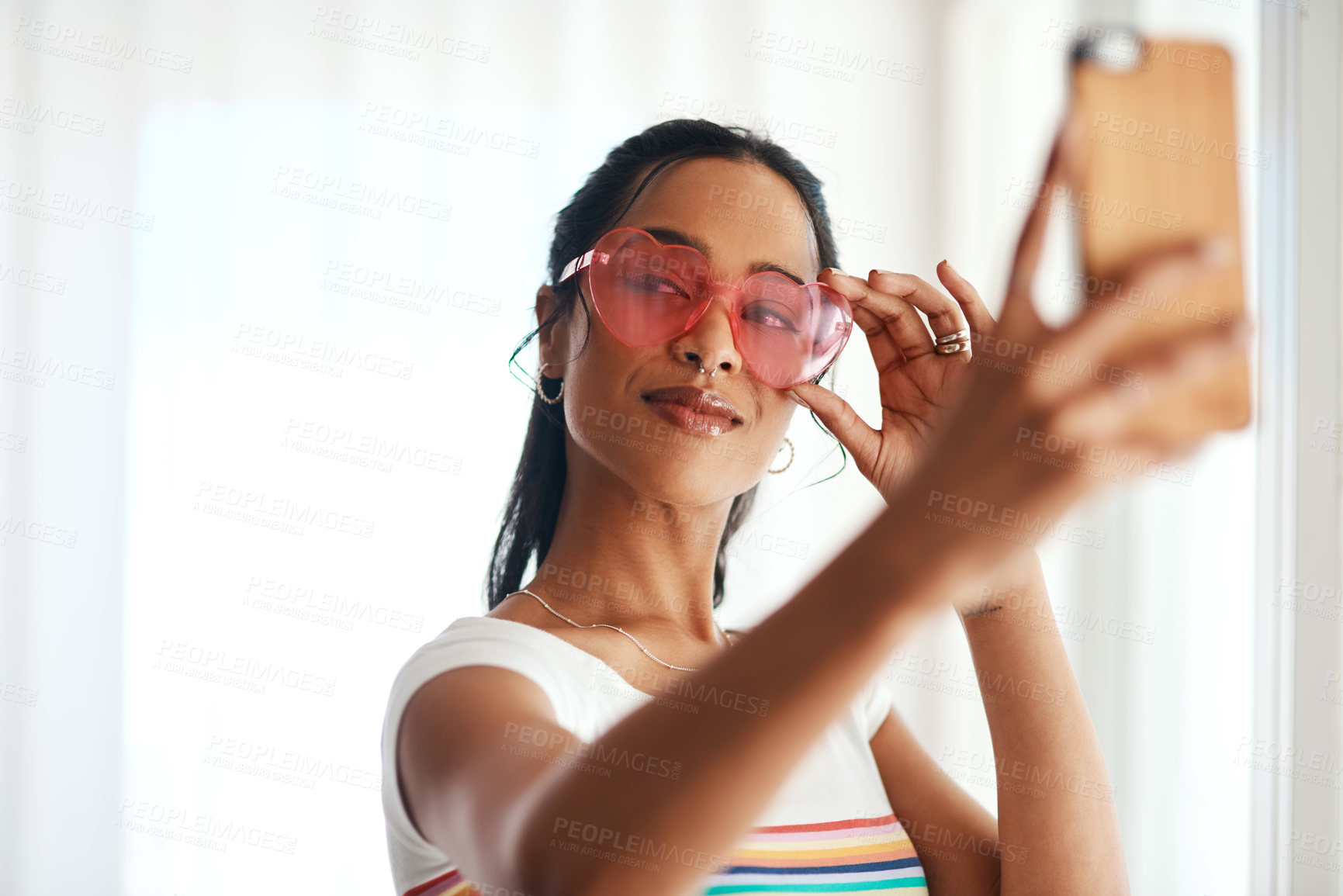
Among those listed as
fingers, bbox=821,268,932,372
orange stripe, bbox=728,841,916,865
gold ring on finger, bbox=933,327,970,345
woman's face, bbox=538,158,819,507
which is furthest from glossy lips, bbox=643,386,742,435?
orange stripe, bbox=728,841,916,865

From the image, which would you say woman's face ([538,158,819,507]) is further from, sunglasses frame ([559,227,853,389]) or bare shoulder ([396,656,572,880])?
A: bare shoulder ([396,656,572,880])

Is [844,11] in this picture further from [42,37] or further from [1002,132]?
[42,37]

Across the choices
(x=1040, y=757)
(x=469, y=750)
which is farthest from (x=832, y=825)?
(x=469, y=750)

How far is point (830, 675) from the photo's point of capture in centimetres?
46

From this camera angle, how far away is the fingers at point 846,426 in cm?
109

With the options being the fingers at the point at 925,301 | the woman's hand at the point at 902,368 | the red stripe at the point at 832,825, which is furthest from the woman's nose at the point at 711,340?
the red stripe at the point at 832,825

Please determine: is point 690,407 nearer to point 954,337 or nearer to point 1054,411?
point 954,337

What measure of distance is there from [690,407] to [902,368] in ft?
1.07

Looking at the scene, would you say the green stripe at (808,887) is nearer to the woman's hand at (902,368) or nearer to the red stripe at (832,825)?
the red stripe at (832,825)

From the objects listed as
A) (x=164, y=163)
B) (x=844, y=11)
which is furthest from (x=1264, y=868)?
(x=164, y=163)

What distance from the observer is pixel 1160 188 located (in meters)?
0.48

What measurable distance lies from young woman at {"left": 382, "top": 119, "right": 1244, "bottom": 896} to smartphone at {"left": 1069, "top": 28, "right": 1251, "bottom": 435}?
182 millimetres

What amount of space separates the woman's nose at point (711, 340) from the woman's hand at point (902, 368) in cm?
11

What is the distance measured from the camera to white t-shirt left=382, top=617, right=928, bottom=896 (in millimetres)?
752
